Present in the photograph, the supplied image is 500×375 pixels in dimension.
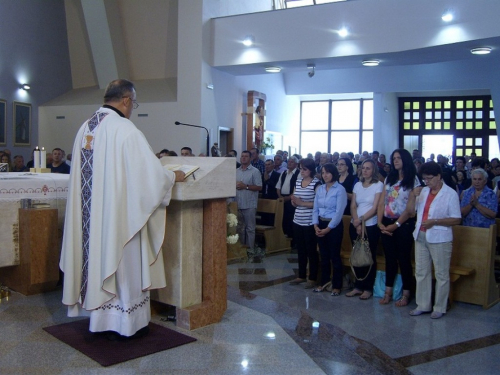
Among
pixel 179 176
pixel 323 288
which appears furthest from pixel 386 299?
pixel 179 176

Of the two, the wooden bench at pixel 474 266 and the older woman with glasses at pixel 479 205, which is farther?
the older woman with glasses at pixel 479 205

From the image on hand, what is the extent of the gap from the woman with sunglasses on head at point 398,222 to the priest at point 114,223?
284cm

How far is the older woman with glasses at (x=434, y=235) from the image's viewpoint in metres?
4.83

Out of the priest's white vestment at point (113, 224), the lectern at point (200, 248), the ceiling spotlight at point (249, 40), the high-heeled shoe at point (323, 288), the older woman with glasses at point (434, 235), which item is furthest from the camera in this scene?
the ceiling spotlight at point (249, 40)

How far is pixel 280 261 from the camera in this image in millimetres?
7418

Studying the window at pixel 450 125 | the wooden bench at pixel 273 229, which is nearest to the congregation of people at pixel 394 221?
the wooden bench at pixel 273 229

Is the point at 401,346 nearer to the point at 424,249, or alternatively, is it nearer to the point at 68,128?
the point at 424,249

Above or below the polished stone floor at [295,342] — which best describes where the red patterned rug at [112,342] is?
above

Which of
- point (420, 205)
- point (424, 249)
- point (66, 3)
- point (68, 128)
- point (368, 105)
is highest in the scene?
point (66, 3)

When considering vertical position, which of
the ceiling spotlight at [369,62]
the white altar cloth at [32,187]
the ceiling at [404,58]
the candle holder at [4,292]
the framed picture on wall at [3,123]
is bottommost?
the candle holder at [4,292]

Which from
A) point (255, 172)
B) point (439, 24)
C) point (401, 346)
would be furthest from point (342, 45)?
point (401, 346)

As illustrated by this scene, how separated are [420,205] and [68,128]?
10.2 metres

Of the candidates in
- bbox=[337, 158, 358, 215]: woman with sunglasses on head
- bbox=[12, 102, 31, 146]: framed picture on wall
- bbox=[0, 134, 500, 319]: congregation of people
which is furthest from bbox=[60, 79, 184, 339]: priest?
bbox=[12, 102, 31, 146]: framed picture on wall

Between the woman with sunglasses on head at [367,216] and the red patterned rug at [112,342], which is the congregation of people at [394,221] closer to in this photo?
the woman with sunglasses on head at [367,216]
